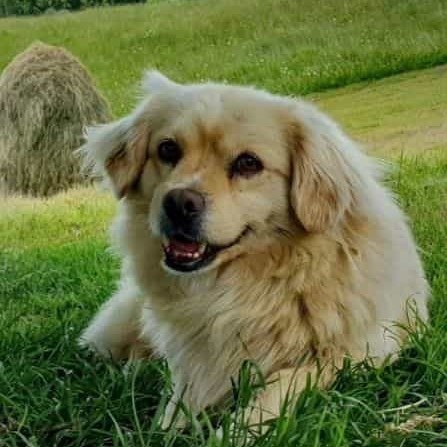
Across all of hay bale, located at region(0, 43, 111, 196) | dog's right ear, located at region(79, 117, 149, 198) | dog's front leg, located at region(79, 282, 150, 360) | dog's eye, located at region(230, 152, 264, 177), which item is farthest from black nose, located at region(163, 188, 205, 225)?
hay bale, located at region(0, 43, 111, 196)

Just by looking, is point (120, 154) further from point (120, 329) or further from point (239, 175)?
point (120, 329)

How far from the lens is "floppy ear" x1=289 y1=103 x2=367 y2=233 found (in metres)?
2.85

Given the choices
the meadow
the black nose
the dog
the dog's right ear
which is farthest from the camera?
the dog's right ear

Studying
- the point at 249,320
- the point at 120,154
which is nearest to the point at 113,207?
the point at 120,154

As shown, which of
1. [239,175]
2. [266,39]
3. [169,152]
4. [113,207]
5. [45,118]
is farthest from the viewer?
[45,118]

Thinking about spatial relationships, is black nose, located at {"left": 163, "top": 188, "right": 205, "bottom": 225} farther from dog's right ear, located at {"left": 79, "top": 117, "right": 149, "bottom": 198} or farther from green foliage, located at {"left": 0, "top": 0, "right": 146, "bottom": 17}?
green foliage, located at {"left": 0, "top": 0, "right": 146, "bottom": 17}

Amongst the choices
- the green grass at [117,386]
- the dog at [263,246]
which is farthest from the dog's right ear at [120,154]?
the green grass at [117,386]

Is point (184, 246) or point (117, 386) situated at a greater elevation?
point (184, 246)

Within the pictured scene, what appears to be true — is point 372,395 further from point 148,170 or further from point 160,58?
point 160,58

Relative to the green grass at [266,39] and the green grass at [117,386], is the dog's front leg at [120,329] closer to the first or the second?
the green grass at [117,386]

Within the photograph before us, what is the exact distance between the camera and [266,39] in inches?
323

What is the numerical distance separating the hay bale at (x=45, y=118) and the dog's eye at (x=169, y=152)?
19.2 ft

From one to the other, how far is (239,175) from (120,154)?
20.7 inches

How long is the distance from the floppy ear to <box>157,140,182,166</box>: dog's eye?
1.12ft
